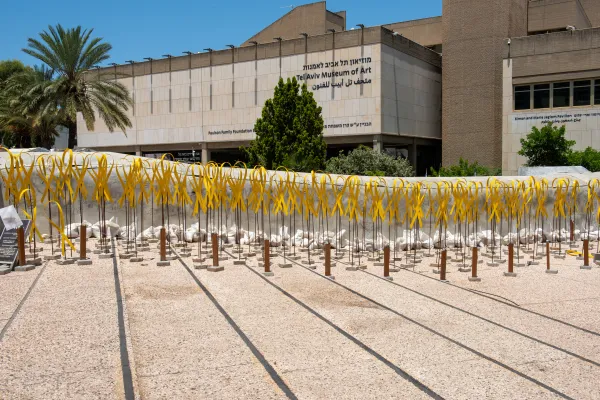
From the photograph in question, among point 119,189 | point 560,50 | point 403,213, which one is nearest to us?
point 119,189

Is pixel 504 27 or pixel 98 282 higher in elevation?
pixel 504 27

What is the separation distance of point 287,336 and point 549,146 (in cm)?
3209

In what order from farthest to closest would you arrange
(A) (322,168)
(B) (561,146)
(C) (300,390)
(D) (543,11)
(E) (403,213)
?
(D) (543,11) < (B) (561,146) < (A) (322,168) < (E) (403,213) < (C) (300,390)

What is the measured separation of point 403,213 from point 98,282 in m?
7.61

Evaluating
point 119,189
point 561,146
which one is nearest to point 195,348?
point 119,189

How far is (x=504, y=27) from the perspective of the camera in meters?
38.9

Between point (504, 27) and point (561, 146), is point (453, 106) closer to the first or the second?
point (504, 27)

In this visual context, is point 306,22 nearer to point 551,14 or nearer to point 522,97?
point 551,14

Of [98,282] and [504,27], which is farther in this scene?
[504,27]

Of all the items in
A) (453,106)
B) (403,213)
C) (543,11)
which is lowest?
(403,213)

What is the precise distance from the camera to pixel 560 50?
121ft

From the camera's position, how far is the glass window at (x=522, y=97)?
38.3 meters

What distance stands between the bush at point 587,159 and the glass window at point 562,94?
4.29 meters

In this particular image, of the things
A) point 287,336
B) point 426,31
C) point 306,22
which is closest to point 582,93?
point 426,31
